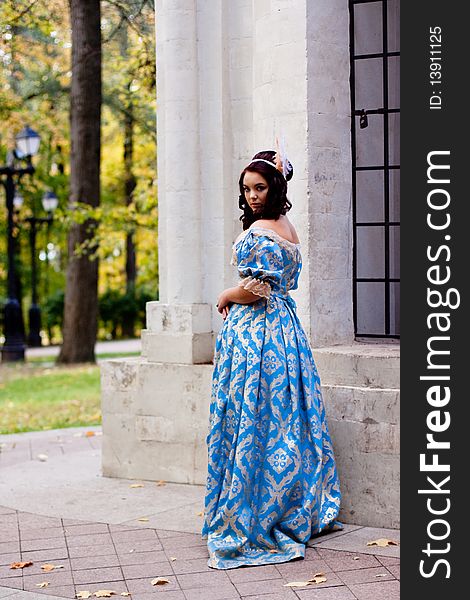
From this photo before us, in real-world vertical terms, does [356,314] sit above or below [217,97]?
below

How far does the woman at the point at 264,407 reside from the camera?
5613 mm

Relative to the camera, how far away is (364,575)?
201 inches

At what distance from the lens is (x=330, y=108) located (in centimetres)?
666

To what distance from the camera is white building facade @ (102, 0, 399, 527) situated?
659 centimetres

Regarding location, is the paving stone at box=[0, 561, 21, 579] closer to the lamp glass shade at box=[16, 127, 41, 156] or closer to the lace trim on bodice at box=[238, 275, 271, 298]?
the lace trim on bodice at box=[238, 275, 271, 298]

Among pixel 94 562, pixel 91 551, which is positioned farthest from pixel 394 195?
pixel 94 562

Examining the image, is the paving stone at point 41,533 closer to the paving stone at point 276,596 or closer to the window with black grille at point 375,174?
the paving stone at point 276,596

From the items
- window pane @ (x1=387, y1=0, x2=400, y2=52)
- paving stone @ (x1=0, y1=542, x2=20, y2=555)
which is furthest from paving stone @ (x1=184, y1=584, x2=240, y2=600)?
window pane @ (x1=387, y1=0, x2=400, y2=52)

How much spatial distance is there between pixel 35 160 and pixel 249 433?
26013 millimetres

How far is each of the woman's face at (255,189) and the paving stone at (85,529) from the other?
202cm

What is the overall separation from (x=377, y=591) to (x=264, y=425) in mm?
1177

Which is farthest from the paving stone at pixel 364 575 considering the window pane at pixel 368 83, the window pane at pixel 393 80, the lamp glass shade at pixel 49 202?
the lamp glass shade at pixel 49 202

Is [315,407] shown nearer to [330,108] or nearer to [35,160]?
[330,108]

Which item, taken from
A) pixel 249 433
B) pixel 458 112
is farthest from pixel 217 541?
pixel 458 112
